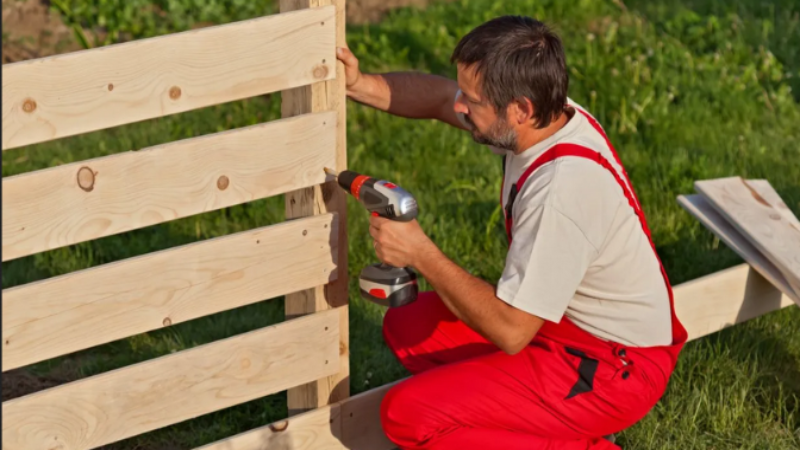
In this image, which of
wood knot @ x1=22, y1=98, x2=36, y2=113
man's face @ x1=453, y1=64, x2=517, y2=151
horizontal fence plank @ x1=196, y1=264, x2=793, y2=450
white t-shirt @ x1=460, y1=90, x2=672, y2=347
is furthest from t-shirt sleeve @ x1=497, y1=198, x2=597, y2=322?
wood knot @ x1=22, y1=98, x2=36, y2=113

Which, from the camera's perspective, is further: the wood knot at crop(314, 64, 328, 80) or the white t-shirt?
the wood knot at crop(314, 64, 328, 80)

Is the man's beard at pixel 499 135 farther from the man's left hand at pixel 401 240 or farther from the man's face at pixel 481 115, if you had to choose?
the man's left hand at pixel 401 240

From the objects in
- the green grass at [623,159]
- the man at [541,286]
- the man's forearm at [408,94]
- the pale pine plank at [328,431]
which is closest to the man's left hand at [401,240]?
the man at [541,286]

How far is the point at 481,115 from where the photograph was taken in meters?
3.13

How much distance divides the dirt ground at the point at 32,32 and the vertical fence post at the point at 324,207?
362cm

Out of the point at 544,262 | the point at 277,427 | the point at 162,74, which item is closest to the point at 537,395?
the point at 544,262

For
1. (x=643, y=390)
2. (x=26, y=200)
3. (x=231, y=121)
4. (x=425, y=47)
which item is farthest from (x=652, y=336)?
(x=425, y=47)

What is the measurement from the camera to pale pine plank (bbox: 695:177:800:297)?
4066mm

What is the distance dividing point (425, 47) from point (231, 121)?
1.50 m

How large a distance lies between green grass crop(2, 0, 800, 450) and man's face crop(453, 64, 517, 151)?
136 centimetres

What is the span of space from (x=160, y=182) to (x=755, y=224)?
2.45 meters

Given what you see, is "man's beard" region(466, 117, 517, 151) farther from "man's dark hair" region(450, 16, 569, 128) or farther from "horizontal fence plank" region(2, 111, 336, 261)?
"horizontal fence plank" region(2, 111, 336, 261)

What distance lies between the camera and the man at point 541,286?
3.01m

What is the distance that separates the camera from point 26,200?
272 cm
